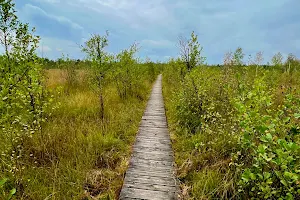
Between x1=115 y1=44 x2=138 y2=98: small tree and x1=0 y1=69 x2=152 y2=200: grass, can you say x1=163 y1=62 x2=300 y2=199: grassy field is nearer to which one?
x1=0 y1=69 x2=152 y2=200: grass

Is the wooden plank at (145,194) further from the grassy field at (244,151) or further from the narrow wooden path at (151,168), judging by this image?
the grassy field at (244,151)

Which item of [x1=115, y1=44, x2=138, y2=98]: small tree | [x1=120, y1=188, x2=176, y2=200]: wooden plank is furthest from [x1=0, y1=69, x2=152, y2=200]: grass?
[x1=115, y1=44, x2=138, y2=98]: small tree

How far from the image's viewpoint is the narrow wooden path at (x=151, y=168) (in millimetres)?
2957

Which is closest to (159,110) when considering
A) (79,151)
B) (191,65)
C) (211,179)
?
(191,65)

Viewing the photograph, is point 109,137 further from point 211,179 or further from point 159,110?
point 159,110

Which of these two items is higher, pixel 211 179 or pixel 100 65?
pixel 100 65

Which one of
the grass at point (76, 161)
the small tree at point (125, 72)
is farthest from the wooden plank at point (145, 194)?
the small tree at point (125, 72)

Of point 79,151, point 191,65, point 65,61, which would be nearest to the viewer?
point 79,151

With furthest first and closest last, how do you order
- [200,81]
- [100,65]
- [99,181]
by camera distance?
1. [100,65]
2. [200,81]
3. [99,181]

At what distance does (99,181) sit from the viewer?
3209mm

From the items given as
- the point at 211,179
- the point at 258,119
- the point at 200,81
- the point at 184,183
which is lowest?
the point at 184,183

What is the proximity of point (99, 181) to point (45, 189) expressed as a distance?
740 millimetres

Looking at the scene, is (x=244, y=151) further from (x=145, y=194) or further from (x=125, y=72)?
(x=125, y=72)

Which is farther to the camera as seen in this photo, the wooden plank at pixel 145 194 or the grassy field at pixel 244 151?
the wooden plank at pixel 145 194
